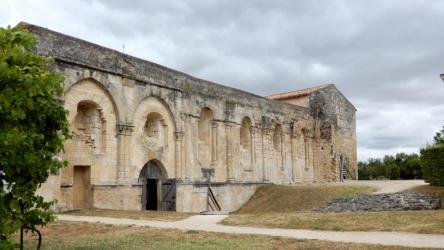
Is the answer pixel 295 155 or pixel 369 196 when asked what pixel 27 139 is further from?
pixel 295 155

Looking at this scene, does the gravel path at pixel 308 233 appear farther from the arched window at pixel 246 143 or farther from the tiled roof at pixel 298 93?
the tiled roof at pixel 298 93

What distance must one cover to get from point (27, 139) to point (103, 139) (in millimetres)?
13501

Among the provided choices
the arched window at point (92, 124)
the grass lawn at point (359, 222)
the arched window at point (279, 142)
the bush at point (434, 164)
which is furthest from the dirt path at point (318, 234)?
the arched window at point (279, 142)

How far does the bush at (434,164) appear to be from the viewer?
870 inches

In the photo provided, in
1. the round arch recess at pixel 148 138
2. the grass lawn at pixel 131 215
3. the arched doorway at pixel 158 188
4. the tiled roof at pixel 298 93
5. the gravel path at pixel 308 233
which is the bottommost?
the gravel path at pixel 308 233

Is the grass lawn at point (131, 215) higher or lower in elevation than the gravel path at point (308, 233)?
higher

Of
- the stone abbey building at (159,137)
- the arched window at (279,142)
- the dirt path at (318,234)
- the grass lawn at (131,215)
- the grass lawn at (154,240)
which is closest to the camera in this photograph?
the grass lawn at (154,240)

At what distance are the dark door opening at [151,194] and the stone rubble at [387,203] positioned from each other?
7.40 meters

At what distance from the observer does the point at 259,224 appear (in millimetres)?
12852

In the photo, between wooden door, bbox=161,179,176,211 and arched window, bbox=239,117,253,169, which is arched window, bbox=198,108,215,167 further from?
wooden door, bbox=161,179,176,211

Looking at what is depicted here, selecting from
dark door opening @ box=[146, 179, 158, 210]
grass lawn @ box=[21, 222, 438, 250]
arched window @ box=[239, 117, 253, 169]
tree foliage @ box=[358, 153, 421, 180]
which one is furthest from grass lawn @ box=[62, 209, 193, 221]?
tree foliage @ box=[358, 153, 421, 180]

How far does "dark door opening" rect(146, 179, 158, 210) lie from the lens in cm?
2158

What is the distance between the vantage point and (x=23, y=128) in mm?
5496

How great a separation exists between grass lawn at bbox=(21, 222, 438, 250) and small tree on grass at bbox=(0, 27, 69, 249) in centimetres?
371
